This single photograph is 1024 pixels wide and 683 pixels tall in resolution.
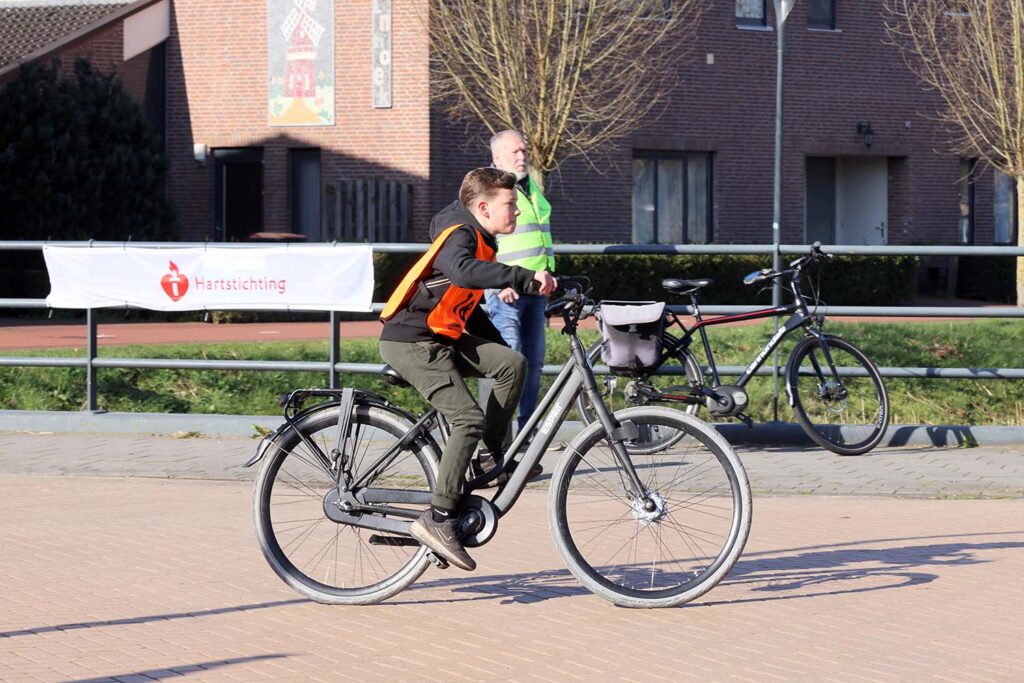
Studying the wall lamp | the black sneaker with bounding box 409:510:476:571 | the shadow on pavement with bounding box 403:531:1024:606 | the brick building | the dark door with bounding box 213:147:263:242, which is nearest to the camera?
the black sneaker with bounding box 409:510:476:571

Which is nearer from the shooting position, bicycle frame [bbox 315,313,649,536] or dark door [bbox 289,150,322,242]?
bicycle frame [bbox 315,313,649,536]

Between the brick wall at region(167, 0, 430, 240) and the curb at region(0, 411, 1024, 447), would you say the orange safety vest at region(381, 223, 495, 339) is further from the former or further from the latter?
the brick wall at region(167, 0, 430, 240)

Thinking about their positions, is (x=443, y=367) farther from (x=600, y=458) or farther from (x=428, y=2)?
(x=428, y=2)

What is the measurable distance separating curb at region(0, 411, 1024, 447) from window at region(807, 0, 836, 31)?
20286mm

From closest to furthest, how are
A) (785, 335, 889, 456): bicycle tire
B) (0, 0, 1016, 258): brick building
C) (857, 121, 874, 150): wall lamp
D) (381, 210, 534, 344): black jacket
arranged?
1. (381, 210, 534, 344): black jacket
2. (785, 335, 889, 456): bicycle tire
3. (0, 0, 1016, 258): brick building
4. (857, 121, 874, 150): wall lamp

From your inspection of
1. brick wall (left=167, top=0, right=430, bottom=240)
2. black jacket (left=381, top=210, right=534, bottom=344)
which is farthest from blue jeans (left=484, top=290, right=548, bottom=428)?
brick wall (left=167, top=0, right=430, bottom=240)

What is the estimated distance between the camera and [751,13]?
28812 millimetres

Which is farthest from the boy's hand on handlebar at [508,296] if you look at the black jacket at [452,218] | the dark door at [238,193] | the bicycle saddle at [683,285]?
the dark door at [238,193]

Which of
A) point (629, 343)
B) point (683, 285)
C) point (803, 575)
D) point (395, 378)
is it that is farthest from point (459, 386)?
point (683, 285)

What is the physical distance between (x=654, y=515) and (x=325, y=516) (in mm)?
1247

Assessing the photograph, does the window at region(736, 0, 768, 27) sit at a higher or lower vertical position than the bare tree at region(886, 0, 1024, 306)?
higher

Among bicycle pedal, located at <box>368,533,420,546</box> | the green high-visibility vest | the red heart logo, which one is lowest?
bicycle pedal, located at <box>368,533,420,546</box>

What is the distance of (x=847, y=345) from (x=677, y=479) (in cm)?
416

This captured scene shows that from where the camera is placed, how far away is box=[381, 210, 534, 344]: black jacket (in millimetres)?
5629
